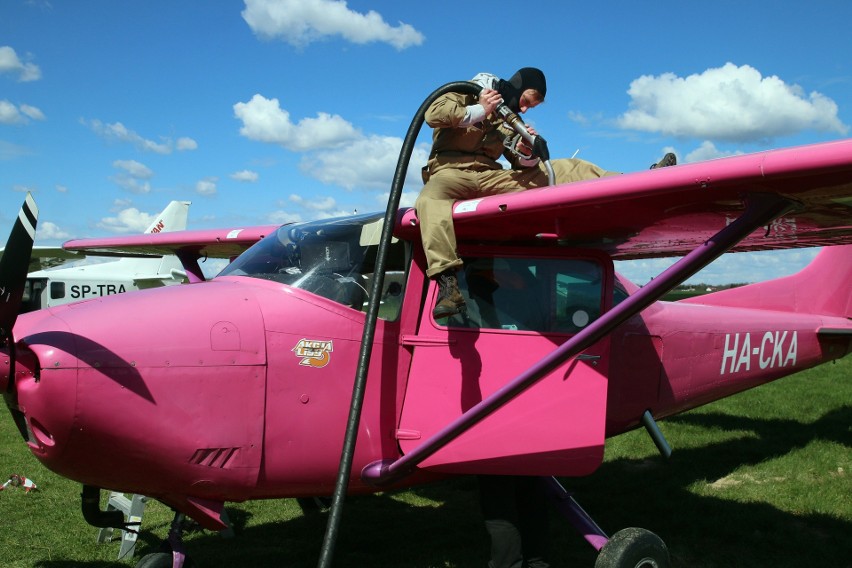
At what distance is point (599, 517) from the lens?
6266 mm

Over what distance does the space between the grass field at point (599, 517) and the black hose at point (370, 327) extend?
179cm

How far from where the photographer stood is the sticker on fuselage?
3.83 metres

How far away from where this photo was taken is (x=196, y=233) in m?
7.11

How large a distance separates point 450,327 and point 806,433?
6.90 meters

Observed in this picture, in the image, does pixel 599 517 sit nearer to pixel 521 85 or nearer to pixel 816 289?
pixel 816 289

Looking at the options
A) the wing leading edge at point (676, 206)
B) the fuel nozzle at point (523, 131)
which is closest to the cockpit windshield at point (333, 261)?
the wing leading edge at point (676, 206)

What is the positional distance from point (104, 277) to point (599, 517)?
21.4m

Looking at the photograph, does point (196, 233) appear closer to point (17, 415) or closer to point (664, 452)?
point (17, 415)

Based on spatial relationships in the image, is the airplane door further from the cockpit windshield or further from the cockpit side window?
the cockpit windshield

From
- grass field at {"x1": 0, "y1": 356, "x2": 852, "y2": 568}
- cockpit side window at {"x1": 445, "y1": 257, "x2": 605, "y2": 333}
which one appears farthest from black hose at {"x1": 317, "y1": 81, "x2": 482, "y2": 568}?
grass field at {"x1": 0, "y1": 356, "x2": 852, "y2": 568}

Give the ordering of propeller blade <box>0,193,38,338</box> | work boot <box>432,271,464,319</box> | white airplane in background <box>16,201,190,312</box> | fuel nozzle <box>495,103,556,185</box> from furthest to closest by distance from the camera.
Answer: white airplane in background <box>16,201,190,312</box>
fuel nozzle <box>495,103,556,185</box>
work boot <box>432,271,464,319</box>
propeller blade <box>0,193,38,338</box>

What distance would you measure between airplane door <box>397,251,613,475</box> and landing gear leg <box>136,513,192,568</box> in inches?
51.1

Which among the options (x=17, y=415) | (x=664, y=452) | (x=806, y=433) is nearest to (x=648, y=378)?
(x=664, y=452)

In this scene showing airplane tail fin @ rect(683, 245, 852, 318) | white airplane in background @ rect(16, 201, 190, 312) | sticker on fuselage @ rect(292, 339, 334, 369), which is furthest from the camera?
white airplane in background @ rect(16, 201, 190, 312)
